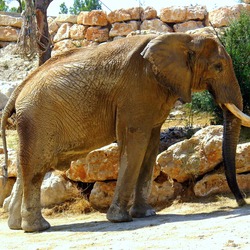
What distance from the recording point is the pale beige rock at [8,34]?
2533 cm

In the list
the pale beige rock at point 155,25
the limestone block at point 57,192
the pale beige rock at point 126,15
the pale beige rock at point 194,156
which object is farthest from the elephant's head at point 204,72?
the pale beige rock at point 126,15

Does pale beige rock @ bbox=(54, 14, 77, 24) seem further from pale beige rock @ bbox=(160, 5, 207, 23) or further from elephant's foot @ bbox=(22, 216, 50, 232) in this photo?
elephant's foot @ bbox=(22, 216, 50, 232)

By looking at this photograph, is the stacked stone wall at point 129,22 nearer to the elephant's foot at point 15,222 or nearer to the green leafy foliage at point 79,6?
the elephant's foot at point 15,222

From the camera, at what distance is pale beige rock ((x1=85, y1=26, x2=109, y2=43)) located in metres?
22.9

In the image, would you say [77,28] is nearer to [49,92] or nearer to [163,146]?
[163,146]

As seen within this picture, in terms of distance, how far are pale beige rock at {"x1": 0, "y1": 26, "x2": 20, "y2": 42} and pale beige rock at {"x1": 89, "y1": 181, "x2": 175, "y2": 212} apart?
16.9m

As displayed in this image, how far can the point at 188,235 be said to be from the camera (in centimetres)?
613

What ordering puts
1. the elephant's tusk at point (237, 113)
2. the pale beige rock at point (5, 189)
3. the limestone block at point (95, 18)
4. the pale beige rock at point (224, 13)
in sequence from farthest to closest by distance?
the limestone block at point (95, 18), the pale beige rock at point (224, 13), the pale beige rock at point (5, 189), the elephant's tusk at point (237, 113)

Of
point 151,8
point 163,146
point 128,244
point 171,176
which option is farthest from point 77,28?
point 128,244

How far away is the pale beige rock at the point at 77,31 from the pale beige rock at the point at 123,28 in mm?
1287

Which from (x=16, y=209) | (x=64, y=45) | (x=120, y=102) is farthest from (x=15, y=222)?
(x=64, y=45)

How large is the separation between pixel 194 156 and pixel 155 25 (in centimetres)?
1357

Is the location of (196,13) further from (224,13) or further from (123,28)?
(123,28)

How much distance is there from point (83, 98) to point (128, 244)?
8.00 feet
